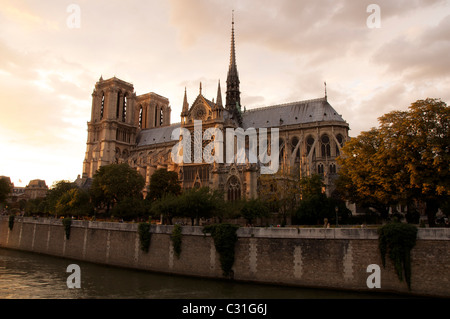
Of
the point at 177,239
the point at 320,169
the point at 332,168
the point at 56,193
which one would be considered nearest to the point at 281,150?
the point at 320,169

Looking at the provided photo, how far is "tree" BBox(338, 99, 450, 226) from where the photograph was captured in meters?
26.1

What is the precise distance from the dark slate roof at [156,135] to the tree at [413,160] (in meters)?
56.9

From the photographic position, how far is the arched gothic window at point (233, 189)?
45.3 meters

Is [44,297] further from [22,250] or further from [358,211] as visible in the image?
[358,211]

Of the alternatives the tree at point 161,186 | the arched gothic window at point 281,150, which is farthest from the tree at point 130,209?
the arched gothic window at point 281,150

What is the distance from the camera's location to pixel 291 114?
67375 millimetres

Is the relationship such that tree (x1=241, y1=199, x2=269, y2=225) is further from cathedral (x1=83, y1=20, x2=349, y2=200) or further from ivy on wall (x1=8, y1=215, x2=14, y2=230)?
ivy on wall (x1=8, y1=215, x2=14, y2=230)

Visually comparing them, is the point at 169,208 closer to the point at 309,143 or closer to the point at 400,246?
the point at 400,246

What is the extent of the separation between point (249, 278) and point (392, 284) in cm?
896

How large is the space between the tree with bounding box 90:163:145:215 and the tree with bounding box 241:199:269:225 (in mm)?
19061

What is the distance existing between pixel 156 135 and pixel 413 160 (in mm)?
66628

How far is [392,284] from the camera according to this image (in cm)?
2156

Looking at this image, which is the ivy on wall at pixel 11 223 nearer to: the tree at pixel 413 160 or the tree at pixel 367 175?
the tree at pixel 367 175

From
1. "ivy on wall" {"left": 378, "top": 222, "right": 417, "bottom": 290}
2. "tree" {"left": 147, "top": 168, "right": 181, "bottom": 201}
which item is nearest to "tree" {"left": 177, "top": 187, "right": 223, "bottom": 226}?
"tree" {"left": 147, "top": 168, "right": 181, "bottom": 201}
